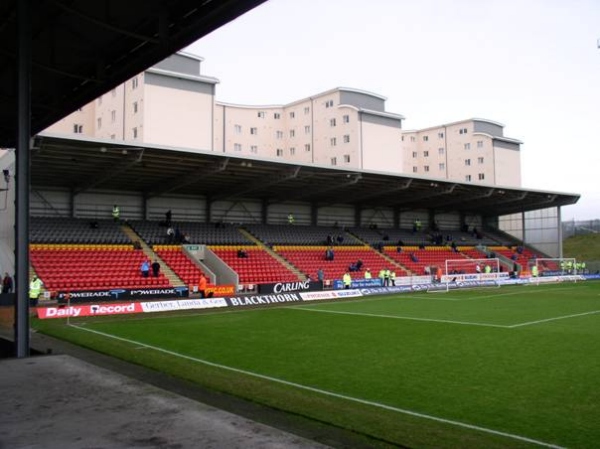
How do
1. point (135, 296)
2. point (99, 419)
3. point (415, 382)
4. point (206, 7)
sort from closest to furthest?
point (99, 419) → point (206, 7) → point (415, 382) → point (135, 296)

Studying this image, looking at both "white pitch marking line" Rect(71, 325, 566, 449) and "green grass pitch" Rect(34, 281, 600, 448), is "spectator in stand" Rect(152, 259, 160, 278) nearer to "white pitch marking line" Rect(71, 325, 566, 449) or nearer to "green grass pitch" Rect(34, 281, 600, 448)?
"green grass pitch" Rect(34, 281, 600, 448)

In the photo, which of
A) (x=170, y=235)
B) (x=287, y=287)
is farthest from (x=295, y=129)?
(x=287, y=287)

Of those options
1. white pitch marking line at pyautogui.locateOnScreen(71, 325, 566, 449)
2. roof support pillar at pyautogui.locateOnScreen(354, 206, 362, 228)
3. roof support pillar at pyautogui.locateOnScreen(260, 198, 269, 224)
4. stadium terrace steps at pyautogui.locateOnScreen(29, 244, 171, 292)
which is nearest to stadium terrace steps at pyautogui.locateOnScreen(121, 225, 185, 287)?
stadium terrace steps at pyautogui.locateOnScreen(29, 244, 171, 292)

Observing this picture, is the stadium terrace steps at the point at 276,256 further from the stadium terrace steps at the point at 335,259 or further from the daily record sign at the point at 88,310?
the daily record sign at the point at 88,310

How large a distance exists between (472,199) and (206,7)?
4290cm

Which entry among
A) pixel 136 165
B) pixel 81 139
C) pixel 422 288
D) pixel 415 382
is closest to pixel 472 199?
pixel 422 288

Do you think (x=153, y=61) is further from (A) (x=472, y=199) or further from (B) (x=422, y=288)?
(A) (x=472, y=199)

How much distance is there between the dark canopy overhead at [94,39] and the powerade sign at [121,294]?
1353 cm

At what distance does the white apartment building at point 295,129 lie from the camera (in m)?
41.7

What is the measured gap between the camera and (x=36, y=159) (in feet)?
87.5

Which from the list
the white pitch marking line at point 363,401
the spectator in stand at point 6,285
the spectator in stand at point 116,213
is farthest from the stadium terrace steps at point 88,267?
the white pitch marking line at point 363,401

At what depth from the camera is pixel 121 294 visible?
1011 inches

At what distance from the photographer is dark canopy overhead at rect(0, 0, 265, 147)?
8.37 metres

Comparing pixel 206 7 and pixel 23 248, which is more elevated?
pixel 206 7
